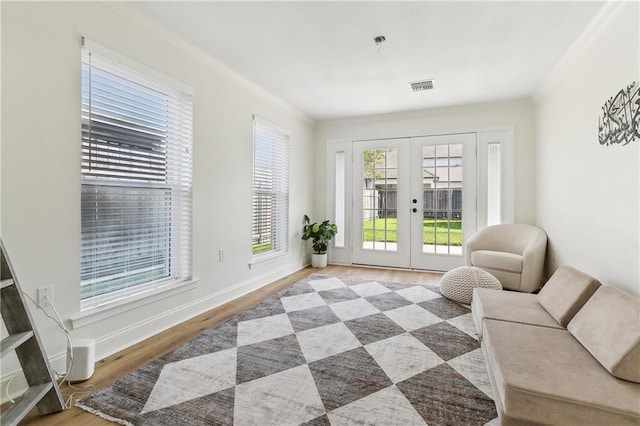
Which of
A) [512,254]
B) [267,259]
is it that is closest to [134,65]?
[267,259]

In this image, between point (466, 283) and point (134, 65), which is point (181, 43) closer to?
point (134, 65)

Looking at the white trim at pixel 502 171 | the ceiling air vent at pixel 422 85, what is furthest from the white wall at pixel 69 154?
the white trim at pixel 502 171

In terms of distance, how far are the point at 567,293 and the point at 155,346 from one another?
2814mm

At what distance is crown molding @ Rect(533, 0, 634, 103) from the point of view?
2.11 metres

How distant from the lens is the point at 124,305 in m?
2.20

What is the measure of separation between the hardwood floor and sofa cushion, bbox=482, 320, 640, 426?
1.82 meters

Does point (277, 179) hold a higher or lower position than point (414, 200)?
higher

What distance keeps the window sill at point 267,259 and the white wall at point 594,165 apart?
3.22m

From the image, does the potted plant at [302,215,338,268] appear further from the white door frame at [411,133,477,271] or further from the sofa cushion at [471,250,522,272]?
the sofa cushion at [471,250,522,272]

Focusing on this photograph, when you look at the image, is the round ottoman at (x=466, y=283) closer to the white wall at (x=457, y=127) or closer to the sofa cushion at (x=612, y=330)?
the sofa cushion at (x=612, y=330)

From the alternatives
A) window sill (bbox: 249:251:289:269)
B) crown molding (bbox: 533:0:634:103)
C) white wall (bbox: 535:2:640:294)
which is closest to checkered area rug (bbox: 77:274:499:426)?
window sill (bbox: 249:251:289:269)

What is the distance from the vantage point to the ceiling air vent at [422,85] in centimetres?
346

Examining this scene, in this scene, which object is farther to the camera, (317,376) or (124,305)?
(124,305)

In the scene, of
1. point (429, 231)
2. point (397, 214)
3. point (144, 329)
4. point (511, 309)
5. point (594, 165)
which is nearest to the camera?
point (511, 309)
